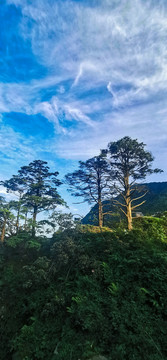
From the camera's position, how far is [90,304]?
525cm

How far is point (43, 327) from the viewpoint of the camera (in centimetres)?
510

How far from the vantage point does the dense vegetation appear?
4207mm

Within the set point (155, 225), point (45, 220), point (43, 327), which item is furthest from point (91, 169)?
point (43, 327)

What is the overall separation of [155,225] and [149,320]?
748 cm

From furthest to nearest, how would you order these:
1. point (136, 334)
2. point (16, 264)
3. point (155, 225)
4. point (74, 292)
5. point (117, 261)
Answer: point (155, 225), point (16, 264), point (117, 261), point (74, 292), point (136, 334)

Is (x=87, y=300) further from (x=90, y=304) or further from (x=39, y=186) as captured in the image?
(x=39, y=186)

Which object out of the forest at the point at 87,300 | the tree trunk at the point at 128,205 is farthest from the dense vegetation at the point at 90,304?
the tree trunk at the point at 128,205

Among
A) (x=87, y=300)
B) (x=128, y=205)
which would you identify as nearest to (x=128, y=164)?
(x=128, y=205)

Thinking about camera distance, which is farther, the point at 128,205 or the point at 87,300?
the point at 128,205

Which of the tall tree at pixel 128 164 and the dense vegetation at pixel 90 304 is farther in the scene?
the tall tree at pixel 128 164

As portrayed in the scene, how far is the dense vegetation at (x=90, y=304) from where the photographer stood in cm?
421

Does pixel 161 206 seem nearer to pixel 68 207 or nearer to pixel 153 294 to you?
pixel 68 207

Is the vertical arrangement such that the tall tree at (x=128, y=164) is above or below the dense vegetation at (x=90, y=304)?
above

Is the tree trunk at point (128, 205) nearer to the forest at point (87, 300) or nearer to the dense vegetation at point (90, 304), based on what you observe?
the forest at point (87, 300)
